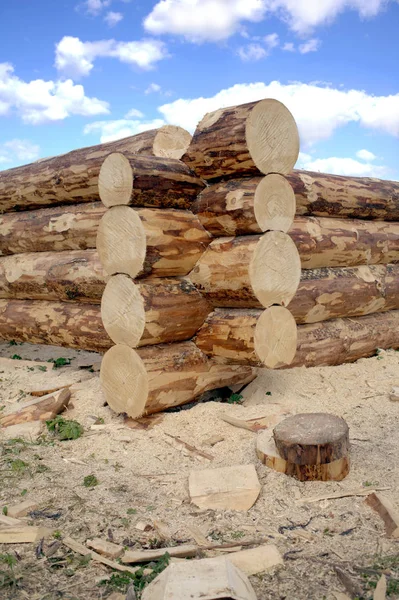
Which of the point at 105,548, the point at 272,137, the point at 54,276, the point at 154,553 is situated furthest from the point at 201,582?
the point at 54,276

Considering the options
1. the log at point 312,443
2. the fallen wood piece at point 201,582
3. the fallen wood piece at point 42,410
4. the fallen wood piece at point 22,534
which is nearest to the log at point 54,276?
the fallen wood piece at point 42,410

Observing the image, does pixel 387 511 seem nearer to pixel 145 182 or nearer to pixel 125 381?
pixel 125 381

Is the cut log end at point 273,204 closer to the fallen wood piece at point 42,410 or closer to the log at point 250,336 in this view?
the log at point 250,336

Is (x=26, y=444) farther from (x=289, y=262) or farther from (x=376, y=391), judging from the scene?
(x=376, y=391)

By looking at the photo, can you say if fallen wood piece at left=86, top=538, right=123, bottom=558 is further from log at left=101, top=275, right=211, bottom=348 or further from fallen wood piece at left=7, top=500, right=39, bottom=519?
log at left=101, top=275, right=211, bottom=348

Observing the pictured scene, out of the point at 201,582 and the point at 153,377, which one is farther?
the point at 153,377

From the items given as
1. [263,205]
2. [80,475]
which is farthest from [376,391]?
[80,475]

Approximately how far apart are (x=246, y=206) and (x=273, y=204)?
278mm

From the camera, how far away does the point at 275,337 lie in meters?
5.08

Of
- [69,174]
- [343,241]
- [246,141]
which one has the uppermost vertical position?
[69,174]

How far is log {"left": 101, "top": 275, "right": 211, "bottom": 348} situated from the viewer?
4.79 metres

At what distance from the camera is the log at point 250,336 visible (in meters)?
4.96

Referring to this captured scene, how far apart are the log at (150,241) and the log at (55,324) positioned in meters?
1.47

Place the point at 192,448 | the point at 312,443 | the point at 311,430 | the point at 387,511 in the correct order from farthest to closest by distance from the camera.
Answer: the point at 192,448
the point at 311,430
the point at 312,443
the point at 387,511
